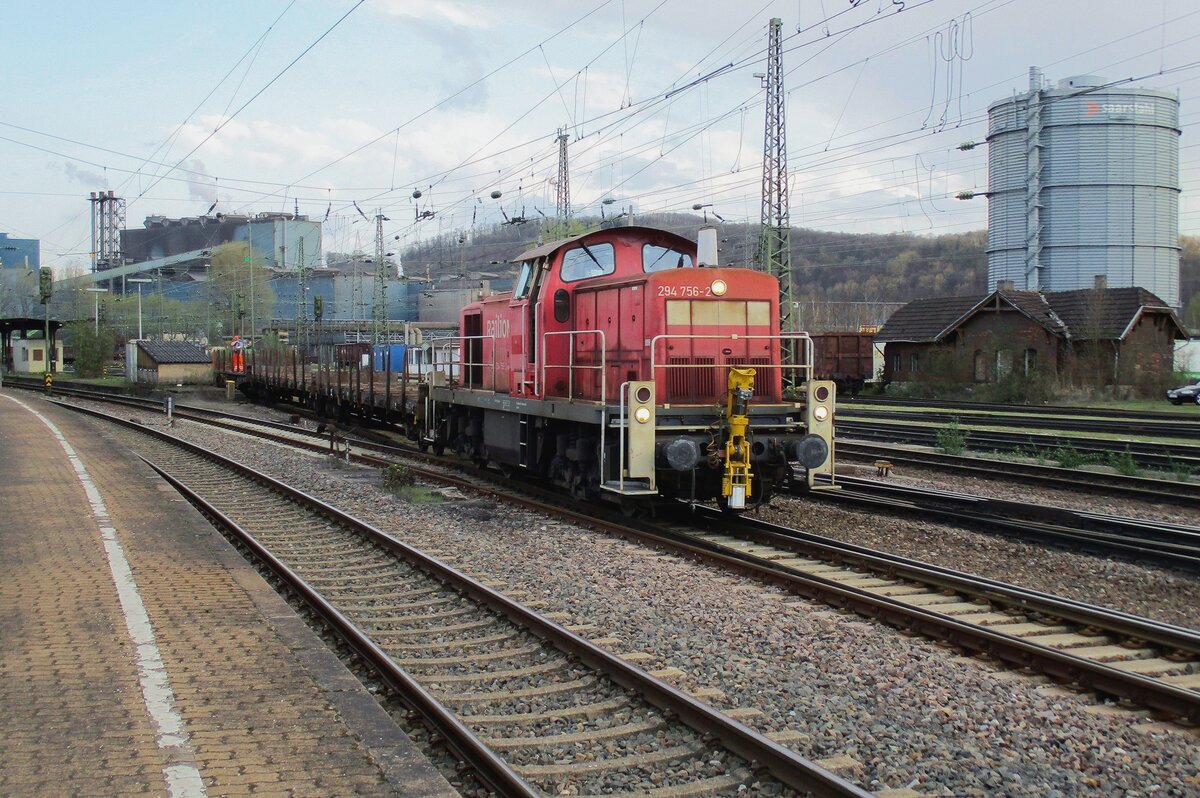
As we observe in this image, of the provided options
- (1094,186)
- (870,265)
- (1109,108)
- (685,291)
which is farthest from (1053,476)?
(870,265)

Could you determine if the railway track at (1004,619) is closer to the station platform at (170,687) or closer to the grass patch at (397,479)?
the station platform at (170,687)

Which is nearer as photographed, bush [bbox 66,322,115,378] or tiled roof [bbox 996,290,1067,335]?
tiled roof [bbox 996,290,1067,335]

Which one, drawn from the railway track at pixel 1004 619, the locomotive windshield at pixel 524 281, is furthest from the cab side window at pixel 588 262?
the railway track at pixel 1004 619

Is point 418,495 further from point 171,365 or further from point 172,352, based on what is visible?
point 172,352

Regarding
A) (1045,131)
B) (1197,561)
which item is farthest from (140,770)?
(1045,131)

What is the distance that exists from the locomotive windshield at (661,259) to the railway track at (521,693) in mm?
4965

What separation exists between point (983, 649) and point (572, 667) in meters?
2.80

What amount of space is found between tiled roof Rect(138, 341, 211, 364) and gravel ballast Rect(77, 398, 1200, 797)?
44362 mm

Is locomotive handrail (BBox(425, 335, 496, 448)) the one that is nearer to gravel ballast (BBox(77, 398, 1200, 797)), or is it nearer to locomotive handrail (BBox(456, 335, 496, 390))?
locomotive handrail (BBox(456, 335, 496, 390))

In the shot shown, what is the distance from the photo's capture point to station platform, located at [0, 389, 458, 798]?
14.2ft

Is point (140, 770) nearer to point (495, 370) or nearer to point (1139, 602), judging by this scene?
point (1139, 602)

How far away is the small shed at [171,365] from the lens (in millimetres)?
50531

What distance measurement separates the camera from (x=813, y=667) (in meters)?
6.16

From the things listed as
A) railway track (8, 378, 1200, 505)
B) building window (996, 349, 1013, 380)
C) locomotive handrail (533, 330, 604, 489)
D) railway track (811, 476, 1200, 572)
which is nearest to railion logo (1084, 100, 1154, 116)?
building window (996, 349, 1013, 380)
